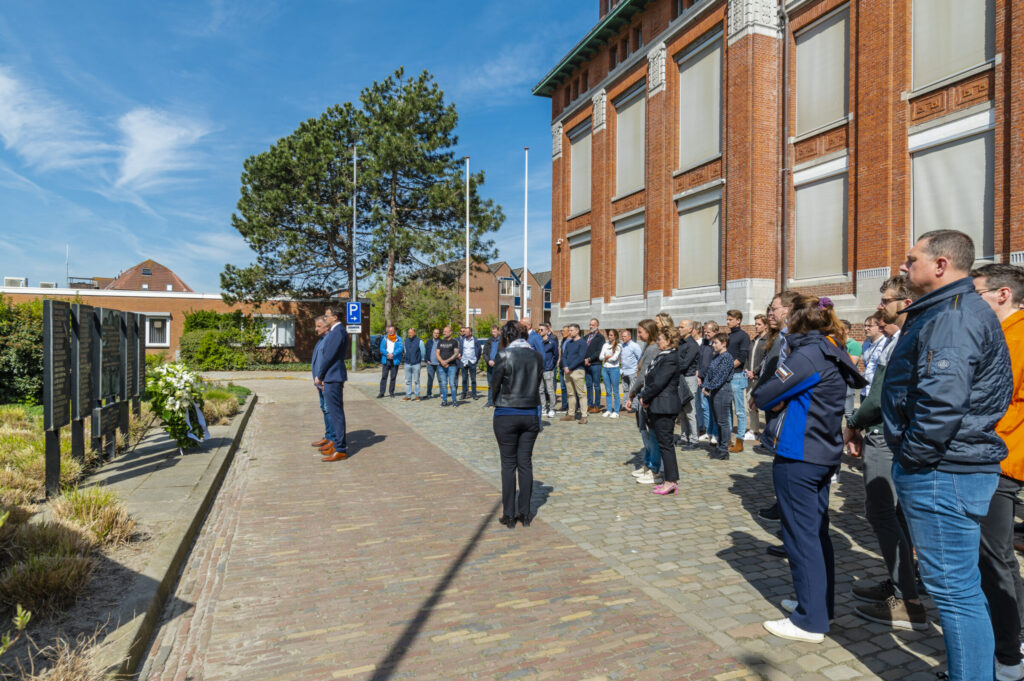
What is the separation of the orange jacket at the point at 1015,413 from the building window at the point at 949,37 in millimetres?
12308

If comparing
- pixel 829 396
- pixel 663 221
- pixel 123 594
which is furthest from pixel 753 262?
pixel 123 594

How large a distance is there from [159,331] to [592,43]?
28.9m

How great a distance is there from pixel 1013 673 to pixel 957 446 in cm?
141

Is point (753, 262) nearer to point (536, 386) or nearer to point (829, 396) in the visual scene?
point (536, 386)

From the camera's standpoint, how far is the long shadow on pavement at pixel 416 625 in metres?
3.25

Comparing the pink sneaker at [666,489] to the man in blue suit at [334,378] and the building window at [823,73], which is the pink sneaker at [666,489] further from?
the building window at [823,73]

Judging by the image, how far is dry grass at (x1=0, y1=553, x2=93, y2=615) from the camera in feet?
11.9

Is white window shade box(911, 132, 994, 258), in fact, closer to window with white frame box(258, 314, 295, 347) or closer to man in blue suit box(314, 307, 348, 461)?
man in blue suit box(314, 307, 348, 461)

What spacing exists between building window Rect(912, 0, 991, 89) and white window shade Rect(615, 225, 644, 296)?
10.3 meters

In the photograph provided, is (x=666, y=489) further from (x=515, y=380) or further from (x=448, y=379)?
(x=448, y=379)

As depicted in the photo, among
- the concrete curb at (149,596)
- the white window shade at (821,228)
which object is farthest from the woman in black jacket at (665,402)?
the white window shade at (821,228)

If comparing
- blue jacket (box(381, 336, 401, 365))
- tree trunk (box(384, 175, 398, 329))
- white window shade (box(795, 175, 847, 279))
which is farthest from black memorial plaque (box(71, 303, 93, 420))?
tree trunk (box(384, 175, 398, 329))

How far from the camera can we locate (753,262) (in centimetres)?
1700

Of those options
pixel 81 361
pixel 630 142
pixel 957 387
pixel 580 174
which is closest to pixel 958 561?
pixel 957 387
